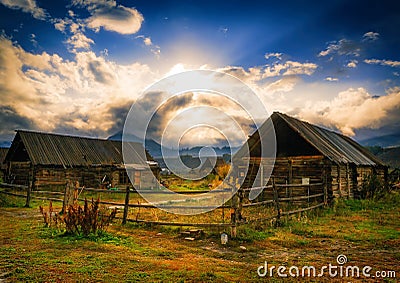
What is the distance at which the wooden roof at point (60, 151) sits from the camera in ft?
87.1

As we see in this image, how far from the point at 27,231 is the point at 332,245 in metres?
9.35

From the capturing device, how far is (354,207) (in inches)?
631

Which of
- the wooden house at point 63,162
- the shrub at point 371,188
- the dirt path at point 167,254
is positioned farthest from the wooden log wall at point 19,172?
the shrub at point 371,188

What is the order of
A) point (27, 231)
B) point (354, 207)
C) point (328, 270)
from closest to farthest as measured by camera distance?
1. point (328, 270)
2. point (27, 231)
3. point (354, 207)

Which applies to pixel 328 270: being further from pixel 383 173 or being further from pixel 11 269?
pixel 383 173

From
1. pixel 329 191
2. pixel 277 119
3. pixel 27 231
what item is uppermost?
pixel 277 119

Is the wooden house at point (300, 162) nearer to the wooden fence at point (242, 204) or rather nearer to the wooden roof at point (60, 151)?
the wooden fence at point (242, 204)

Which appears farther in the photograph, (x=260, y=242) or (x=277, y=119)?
(x=277, y=119)

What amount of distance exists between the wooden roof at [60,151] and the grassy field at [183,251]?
1630 cm

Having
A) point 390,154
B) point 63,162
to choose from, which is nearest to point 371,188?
point 63,162

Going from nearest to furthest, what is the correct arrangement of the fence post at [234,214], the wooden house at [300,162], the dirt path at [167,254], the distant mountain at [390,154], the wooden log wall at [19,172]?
1. the dirt path at [167,254]
2. the fence post at [234,214]
3. the wooden house at [300,162]
4. the wooden log wall at [19,172]
5. the distant mountain at [390,154]

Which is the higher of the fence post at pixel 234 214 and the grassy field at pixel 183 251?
the fence post at pixel 234 214

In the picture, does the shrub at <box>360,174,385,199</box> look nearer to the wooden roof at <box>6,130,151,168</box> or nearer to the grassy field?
the grassy field

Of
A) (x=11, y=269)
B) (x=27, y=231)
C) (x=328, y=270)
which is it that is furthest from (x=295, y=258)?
(x=27, y=231)
